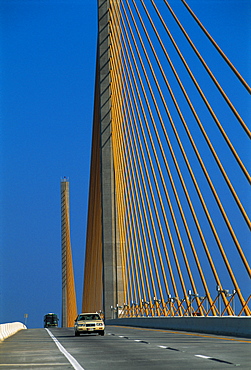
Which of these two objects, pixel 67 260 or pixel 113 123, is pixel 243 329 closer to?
pixel 113 123

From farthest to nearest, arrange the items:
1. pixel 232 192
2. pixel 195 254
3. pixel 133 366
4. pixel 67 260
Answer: pixel 67 260 → pixel 195 254 → pixel 232 192 → pixel 133 366

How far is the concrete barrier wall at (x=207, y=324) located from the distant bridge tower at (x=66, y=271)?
4763 cm

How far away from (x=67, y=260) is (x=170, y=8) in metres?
71.6

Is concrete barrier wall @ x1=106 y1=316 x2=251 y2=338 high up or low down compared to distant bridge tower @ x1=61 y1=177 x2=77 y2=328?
down

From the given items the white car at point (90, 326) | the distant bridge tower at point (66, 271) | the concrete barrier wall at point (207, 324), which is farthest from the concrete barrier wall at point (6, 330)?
the distant bridge tower at point (66, 271)

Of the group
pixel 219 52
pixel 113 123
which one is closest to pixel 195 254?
pixel 219 52

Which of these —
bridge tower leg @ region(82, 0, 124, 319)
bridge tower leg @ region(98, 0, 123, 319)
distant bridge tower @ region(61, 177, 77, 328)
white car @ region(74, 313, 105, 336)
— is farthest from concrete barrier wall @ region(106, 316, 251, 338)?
distant bridge tower @ region(61, 177, 77, 328)

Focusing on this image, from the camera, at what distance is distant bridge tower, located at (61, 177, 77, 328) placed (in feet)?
284

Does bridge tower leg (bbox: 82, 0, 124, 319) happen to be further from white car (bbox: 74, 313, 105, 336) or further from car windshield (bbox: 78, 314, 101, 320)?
white car (bbox: 74, 313, 105, 336)

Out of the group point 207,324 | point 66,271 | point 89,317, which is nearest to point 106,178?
point 89,317

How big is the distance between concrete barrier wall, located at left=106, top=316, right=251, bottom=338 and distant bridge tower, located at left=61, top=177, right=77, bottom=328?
47628 mm

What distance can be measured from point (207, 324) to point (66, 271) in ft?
230

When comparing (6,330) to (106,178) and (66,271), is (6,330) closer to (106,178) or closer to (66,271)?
(106,178)

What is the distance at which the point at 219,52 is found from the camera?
20969mm
